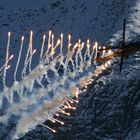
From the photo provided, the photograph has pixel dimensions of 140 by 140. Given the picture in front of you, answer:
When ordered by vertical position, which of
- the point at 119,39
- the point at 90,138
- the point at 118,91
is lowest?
the point at 90,138

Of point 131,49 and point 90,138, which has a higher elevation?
point 131,49

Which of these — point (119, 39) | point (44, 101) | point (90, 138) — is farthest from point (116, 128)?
point (44, 101)

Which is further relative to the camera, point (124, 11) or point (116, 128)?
point (124, 11)

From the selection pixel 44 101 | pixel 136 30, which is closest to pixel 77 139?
pixel 136 30

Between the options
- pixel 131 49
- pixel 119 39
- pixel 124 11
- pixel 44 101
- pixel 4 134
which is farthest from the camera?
pixel 124 11

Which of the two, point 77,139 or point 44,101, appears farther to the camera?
point 77,139

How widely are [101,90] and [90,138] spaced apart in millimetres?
11792

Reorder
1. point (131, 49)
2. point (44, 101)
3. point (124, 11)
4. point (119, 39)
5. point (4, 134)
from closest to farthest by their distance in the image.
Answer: point (131, 49)
point (44, 101)
point (4, 134)
point (119, 39)
point (124, 11)

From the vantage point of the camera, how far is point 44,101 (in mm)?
97562

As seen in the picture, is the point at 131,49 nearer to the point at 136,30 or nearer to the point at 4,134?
the point at 4,134

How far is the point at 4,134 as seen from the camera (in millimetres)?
166250

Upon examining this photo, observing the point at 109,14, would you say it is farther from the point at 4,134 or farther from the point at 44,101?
the point at 44,101

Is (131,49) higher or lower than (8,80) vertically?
higher

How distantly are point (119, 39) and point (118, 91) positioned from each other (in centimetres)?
1297
